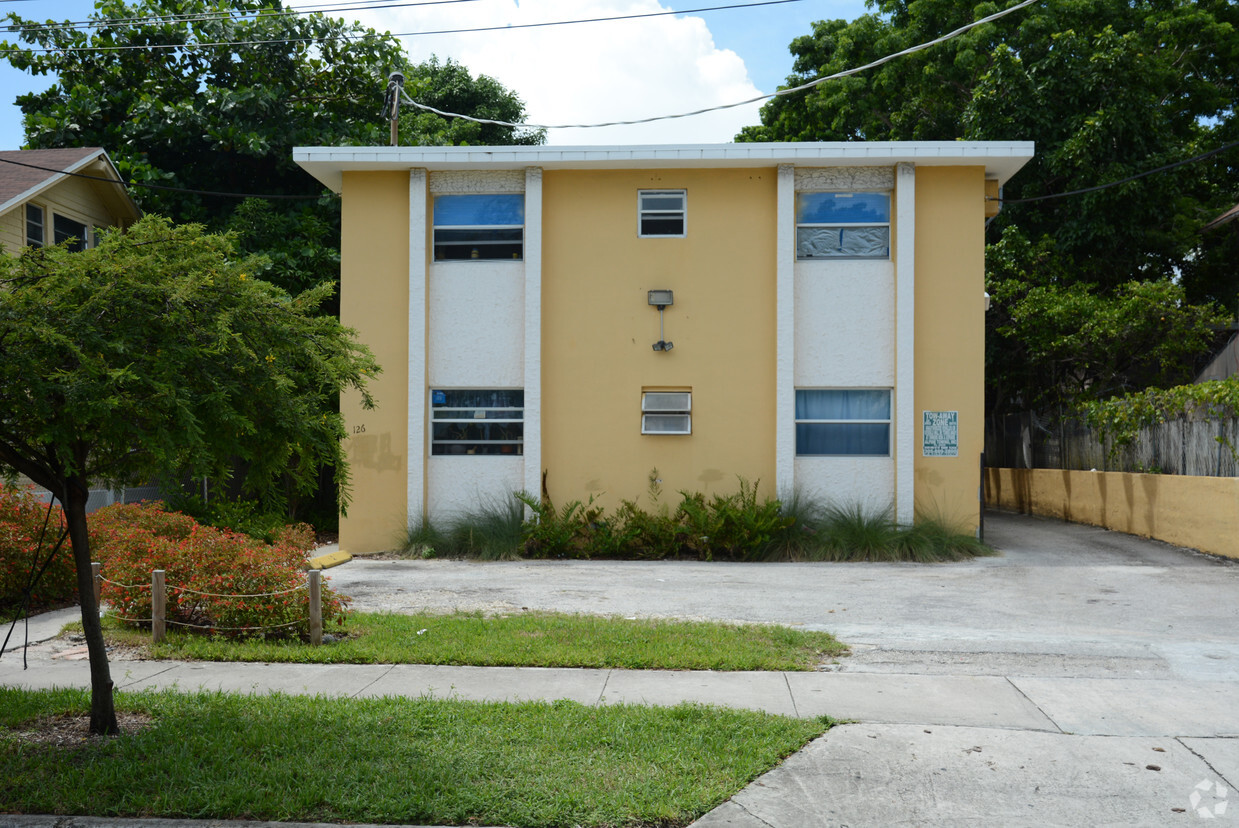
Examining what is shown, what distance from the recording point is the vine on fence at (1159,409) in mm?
14250

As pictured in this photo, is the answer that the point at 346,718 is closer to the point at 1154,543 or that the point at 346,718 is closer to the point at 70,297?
the point at 70,297

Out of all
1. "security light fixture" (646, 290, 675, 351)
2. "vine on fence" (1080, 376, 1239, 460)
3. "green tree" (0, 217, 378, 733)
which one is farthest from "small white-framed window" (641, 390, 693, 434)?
"green tree" (0, 217, 378, 733)

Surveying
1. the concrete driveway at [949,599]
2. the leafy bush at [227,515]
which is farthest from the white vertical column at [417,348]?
the leafy bush at [227,515]

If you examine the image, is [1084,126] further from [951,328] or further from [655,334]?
[655,334]

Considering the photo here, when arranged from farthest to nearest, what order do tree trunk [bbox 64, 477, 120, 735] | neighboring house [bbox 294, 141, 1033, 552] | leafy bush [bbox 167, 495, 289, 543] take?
neighboring house [bbox 294, 141, 1033, 552]
leafy bush [bbox 167, 495, 289, 543]
tree trunk [bbox 64, 477, 120, 735]

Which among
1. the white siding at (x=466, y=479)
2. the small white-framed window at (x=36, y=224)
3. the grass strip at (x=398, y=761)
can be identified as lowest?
the grass strip at (x=398, y=761)

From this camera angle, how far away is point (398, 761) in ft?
18.1

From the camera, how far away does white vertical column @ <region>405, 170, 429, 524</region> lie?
16.4 m

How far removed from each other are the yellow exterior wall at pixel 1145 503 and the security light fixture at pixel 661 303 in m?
8.34

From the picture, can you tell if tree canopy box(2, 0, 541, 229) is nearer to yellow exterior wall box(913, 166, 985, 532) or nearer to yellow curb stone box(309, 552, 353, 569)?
yellow curb stone box(309, 552, 353, 569)

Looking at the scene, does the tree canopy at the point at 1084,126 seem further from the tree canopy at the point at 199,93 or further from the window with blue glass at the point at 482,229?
the tree canopy at the point at 199,93

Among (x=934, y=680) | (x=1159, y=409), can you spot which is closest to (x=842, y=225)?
(x=1159, y=409)

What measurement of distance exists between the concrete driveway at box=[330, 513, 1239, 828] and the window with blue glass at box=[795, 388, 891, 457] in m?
2.39

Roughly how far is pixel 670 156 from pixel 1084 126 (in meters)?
11.6
